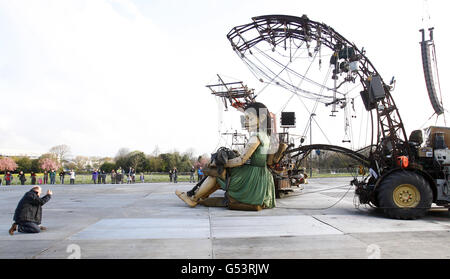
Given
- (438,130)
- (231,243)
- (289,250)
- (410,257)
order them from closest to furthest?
(410,257) → (289,250) → (231,243) → (438,130)

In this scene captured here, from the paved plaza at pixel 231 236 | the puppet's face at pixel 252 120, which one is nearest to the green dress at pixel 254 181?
the puppet's face at pixel 252 120

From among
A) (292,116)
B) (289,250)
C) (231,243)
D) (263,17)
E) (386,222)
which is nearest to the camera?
(289,250)

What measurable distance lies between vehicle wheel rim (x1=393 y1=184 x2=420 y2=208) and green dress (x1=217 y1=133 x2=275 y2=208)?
123 inches

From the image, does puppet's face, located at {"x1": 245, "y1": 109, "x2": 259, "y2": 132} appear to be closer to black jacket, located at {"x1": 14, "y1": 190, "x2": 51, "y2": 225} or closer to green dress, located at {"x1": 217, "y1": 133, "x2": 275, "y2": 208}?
green dress, located at {"x1": 217, "y1": 133, "x2": 275, "y2": 208}

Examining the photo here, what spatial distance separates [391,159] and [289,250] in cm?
504

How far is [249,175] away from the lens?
7.72m

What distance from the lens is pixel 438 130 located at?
7.07m

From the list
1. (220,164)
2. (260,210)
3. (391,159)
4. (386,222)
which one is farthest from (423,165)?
(220,164)

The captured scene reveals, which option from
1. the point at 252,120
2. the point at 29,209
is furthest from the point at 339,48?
the point at 29,209

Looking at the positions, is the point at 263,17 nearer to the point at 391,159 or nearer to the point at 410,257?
the point at 391,159

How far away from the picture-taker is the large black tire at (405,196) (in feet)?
21.1

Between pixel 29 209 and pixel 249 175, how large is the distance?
5.11 metres

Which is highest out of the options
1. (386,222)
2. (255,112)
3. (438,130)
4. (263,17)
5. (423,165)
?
(263,17)

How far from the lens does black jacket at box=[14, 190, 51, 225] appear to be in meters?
5.21
